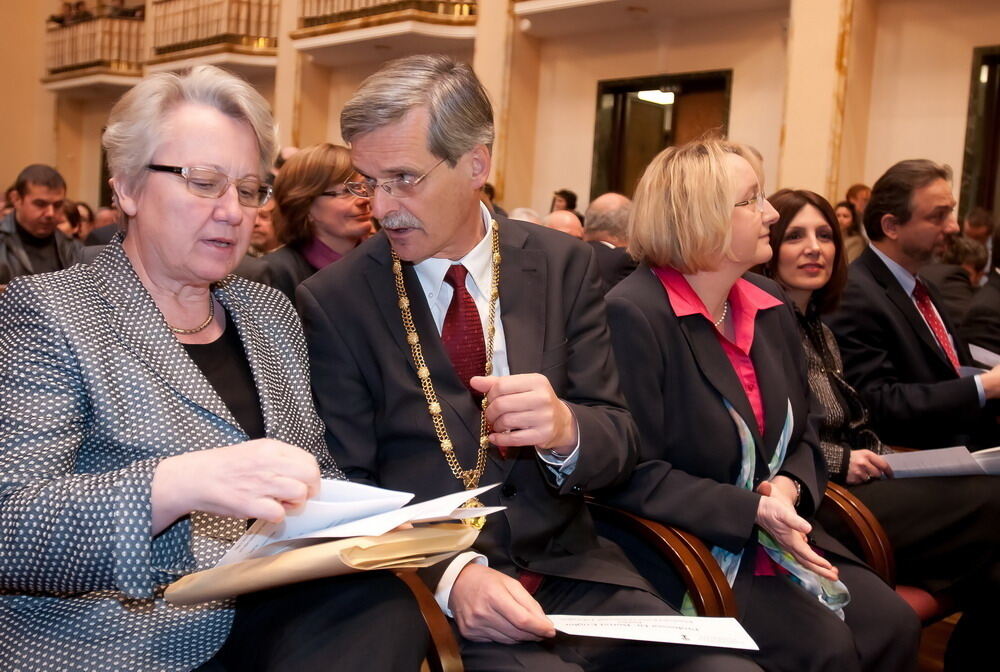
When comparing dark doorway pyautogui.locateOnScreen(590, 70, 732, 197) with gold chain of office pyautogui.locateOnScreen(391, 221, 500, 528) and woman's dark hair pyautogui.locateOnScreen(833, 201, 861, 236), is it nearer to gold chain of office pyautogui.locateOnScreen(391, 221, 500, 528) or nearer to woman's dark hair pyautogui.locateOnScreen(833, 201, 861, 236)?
woman's dark hair pyautogui.locateOnScreen(833, 201, 861, 236)

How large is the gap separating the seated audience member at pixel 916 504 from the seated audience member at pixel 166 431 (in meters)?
1.95

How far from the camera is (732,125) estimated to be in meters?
11.6

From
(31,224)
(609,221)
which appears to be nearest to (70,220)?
(31,224)

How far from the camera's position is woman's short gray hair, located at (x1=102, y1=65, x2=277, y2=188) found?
6.95 ft

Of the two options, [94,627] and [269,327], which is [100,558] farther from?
[269,327]

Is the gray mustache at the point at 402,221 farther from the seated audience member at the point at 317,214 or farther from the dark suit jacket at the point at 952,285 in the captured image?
the dark suit jacket at the point at 952,285

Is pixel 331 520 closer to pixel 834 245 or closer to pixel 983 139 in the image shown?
pixel 834 245

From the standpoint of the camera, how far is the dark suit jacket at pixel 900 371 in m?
3.78

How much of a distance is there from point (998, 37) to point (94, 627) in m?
9.80

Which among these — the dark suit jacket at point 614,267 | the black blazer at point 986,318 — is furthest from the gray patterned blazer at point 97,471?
the black blazer at point 986,318

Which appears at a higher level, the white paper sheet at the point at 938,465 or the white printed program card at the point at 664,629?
the white paper sheet at the point at 938,465

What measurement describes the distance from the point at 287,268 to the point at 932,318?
Answer: 9.24 feet

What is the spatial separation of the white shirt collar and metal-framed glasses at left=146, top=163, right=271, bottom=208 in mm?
508

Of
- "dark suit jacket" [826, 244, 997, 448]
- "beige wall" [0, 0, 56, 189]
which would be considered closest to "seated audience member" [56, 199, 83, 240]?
"dark suit jacket" [826, 244, 997, 448]
